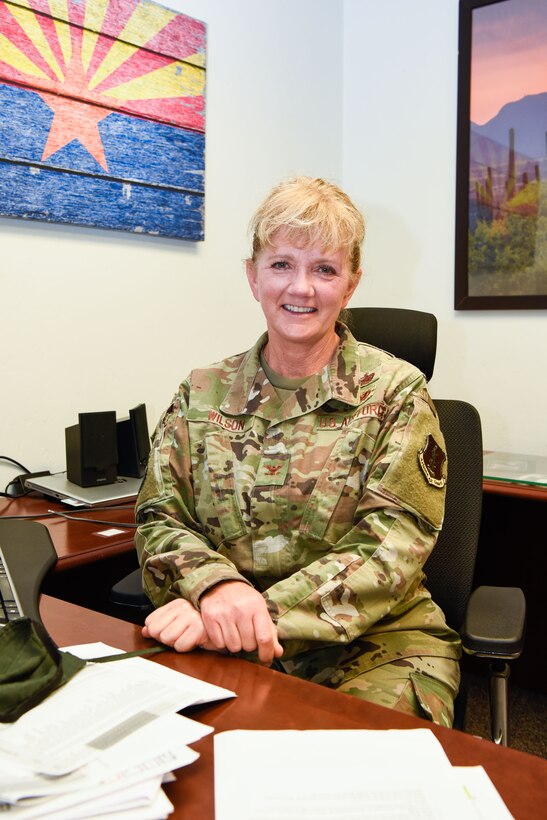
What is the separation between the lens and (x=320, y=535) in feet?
4.14

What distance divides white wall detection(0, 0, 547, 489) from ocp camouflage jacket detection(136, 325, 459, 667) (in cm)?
81

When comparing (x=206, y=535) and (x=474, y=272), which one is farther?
(x=474, y=272)

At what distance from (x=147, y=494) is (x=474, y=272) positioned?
5.98 feet

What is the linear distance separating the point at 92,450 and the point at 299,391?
2.55 feet

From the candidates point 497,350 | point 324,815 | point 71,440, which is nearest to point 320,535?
point 324,815

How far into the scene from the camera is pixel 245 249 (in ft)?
8.75

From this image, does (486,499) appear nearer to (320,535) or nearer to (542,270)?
(542,270)

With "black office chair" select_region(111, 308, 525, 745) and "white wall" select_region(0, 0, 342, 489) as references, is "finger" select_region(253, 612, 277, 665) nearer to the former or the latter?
"black office chair" select_region(111, 308, 525, 745)

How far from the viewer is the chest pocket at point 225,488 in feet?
4.28

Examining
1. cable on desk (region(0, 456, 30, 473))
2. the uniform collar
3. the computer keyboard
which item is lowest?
the computer keyboard

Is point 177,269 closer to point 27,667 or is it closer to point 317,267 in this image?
point 317,267

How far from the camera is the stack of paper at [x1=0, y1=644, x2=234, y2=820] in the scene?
0.62 m

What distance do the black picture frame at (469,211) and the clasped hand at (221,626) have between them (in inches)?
75.4

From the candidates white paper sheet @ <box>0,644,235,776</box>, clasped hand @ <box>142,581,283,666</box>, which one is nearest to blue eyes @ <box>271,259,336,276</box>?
clasped hand @ <box>142,581,283,666</box>
